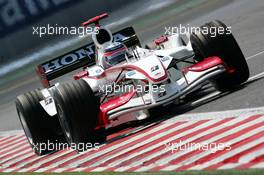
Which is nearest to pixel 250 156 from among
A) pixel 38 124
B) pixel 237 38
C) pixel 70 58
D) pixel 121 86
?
pixel 121 86

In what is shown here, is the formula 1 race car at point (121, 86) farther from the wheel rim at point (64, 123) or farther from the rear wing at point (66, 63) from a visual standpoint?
Result: the rear wing at point (66, 63)

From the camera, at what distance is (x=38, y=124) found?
1157 cm

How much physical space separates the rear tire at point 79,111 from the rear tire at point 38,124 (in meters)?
1.03

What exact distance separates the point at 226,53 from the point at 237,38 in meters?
6.43

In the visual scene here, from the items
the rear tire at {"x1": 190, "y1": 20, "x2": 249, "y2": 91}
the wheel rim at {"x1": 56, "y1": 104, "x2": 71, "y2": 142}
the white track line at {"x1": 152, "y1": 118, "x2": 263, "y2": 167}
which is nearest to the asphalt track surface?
the rear tire at {"x1": 190, "y1": 20, "x2": 249, "y2": 91}

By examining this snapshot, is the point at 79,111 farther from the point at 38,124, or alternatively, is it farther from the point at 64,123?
the point at 38,124

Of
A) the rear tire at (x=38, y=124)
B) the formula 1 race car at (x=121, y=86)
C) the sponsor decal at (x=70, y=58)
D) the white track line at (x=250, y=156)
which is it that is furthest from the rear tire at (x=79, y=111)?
the white track line at (x=250, y=156)

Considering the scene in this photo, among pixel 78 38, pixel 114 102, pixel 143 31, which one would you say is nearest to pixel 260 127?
pixel 114 102

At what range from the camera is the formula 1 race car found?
10.5 metres

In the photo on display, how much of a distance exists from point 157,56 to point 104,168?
2.96m

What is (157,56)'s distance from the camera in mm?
11461

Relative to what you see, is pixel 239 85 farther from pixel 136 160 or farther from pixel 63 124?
pixel 136 160

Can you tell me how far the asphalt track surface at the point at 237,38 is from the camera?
34.9 feet

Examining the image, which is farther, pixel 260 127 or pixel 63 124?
pixel 63 124
